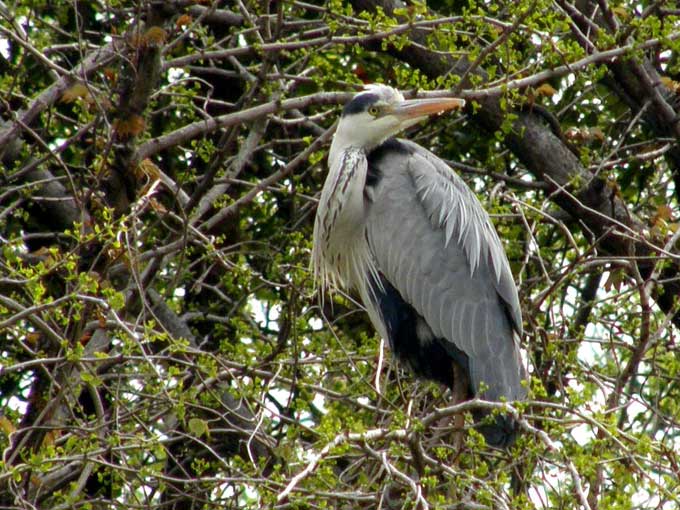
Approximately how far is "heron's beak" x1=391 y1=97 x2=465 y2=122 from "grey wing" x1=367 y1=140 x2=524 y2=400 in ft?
0.78

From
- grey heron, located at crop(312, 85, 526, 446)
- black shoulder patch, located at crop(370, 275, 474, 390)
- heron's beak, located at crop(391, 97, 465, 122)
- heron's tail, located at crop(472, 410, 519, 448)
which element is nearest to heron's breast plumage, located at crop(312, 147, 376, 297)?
grey heron, located at crop(312, 85, 526, 446)

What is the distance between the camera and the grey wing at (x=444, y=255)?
4.57 m

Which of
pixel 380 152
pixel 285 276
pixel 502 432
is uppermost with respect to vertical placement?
pixel 380 152

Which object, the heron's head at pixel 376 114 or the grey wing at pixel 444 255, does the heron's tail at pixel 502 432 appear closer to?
the grey wing at pixel 444 255

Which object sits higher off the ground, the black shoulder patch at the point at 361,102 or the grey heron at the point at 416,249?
the black shoulder patch at the point at 361,102

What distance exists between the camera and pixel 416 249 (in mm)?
4750

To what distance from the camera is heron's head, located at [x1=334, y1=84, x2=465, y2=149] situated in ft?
14.9

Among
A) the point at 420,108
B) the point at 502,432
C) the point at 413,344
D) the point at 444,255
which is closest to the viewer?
the point at 502,432

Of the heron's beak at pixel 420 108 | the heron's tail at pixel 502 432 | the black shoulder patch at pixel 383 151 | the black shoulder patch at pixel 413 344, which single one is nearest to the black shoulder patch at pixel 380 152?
the black shoulder patch at pixel 383 151

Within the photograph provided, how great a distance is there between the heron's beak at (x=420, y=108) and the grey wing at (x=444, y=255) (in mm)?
238

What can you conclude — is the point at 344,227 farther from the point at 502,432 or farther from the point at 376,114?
the point at 502,432

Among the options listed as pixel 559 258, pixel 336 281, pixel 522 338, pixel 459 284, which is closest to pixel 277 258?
pixel 336 281

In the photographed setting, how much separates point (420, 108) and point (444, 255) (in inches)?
25.1

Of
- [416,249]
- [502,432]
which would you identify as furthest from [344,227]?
[502,432]
